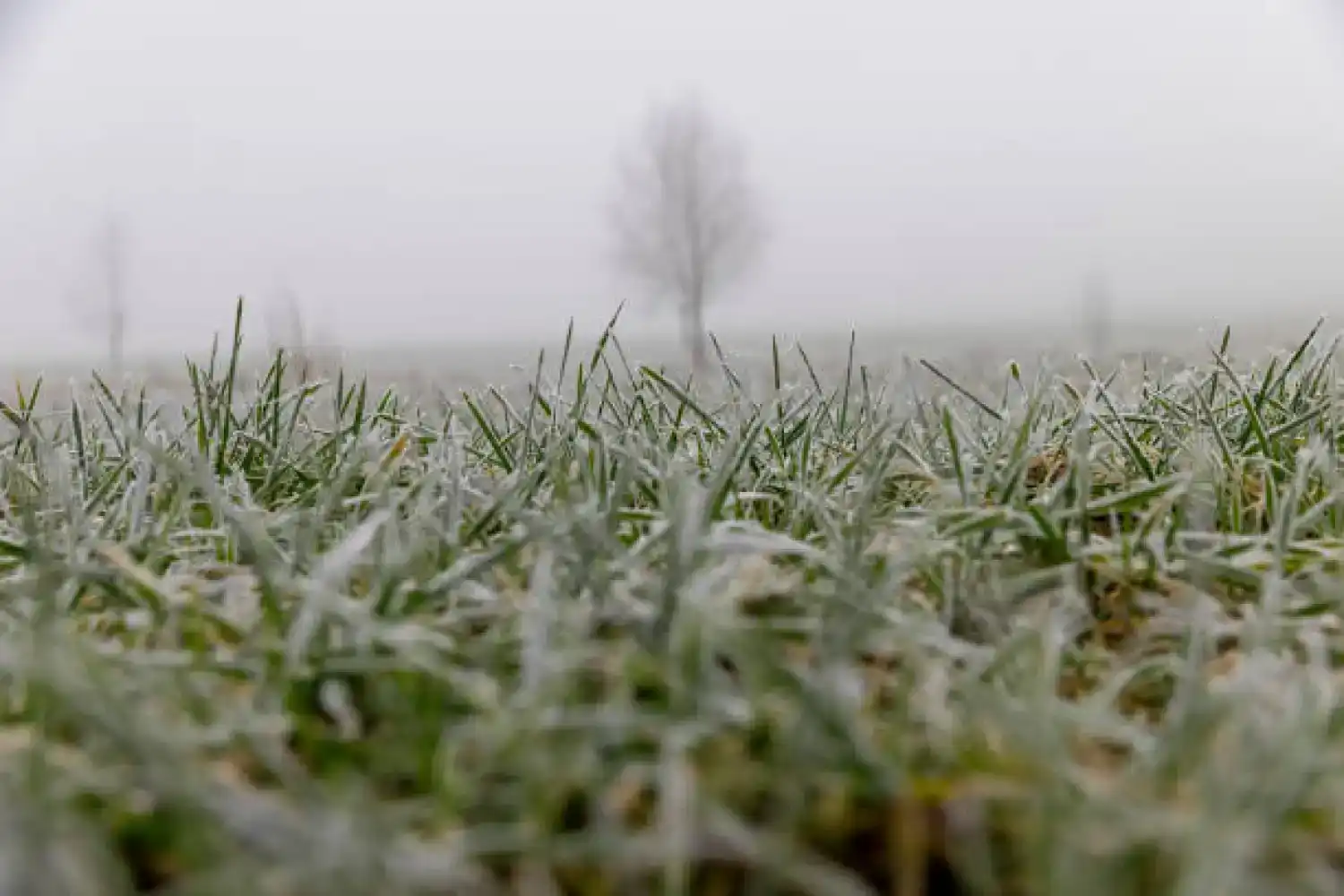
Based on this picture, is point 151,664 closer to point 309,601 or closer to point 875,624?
point 309,601

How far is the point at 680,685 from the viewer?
352 millimetres

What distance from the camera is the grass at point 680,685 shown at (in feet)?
0.92

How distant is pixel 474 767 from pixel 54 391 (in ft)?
2.87

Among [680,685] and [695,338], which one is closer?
[680,685]

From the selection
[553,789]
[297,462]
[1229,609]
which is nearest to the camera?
[553,789]

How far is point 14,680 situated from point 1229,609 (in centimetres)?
53

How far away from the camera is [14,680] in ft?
1.36

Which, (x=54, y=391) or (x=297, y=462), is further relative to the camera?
(x=54, y=391)

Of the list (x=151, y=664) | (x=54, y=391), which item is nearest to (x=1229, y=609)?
(x=151, y=664)

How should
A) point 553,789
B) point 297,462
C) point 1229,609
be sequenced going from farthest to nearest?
1. point 297,462
2. point 1229,609
3. point 553,789

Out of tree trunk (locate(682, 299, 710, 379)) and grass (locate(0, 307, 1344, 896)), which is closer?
grass (locate(0, 307, 1344, 896))

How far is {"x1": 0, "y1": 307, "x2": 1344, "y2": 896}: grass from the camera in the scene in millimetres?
282

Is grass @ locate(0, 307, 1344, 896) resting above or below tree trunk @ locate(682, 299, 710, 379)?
below

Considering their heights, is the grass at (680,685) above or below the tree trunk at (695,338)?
below
